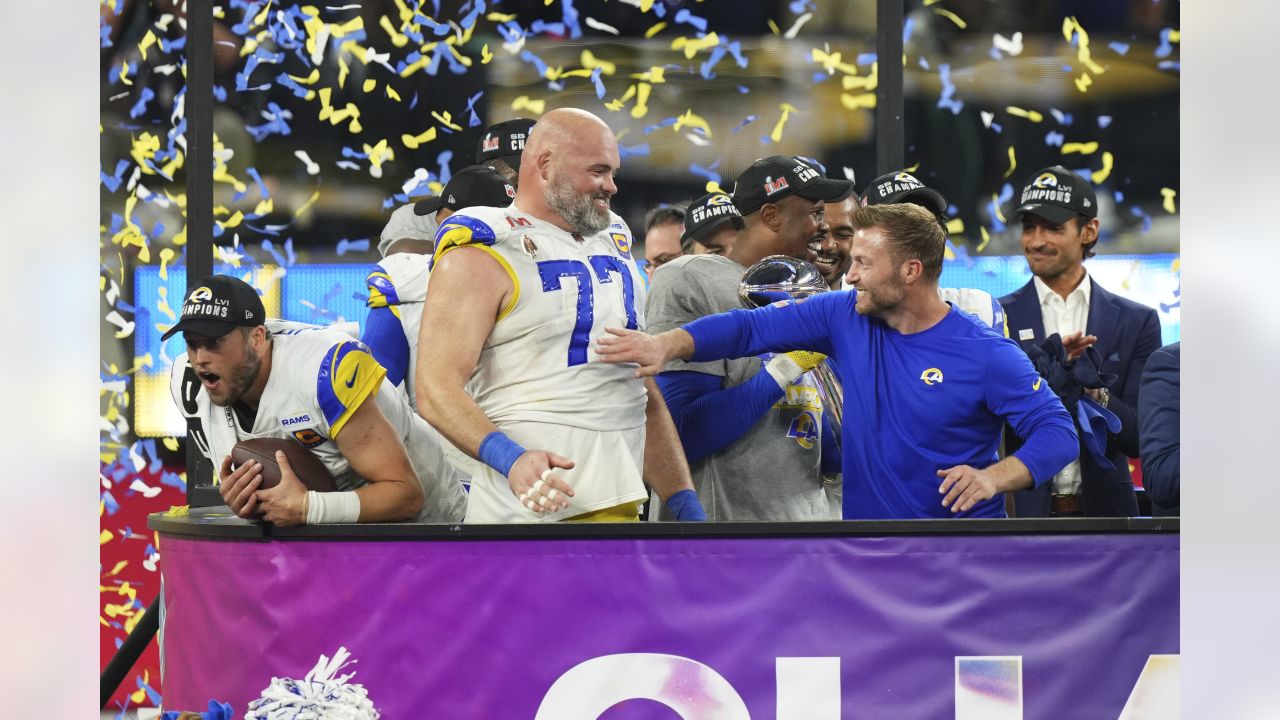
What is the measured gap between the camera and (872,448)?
3521mm

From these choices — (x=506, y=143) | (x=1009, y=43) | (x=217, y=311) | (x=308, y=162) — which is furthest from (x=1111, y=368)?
(x=308, y=162)

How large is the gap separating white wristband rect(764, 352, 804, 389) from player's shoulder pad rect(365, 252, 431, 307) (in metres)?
1.22

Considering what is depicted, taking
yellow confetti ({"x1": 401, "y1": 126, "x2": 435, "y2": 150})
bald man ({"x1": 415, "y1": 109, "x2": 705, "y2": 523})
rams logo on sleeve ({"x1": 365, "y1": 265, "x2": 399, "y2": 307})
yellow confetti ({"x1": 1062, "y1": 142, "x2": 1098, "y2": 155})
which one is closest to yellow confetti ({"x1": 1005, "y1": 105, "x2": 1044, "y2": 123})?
yellow confetti ({"x1": 1062, "y1": 142, "x2": 1098, "y2": 155})

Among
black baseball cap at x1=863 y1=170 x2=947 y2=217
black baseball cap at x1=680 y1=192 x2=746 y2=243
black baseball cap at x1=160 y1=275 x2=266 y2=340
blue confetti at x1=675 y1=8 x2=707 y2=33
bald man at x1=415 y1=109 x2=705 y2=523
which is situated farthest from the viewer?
blue confetti at x1=675 y1=8 x2=707 y2=33

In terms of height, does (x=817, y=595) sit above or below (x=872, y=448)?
below

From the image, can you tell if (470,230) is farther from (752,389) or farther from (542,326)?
(752,389)

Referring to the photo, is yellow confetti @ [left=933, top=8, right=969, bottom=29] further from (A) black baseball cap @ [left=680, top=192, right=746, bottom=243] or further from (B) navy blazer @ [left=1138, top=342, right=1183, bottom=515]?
(B) navy blazer @ [left=1138, top=342, right=1183, bottom=515]

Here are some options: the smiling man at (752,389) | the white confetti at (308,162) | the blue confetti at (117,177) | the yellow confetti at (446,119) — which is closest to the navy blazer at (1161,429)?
the smiling man at (752,389)

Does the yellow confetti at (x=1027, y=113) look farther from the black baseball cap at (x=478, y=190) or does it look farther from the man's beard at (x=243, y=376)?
the man's beard at (x=243, y=376)

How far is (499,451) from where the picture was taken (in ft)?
10.6

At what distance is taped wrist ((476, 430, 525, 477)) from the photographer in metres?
3.21
